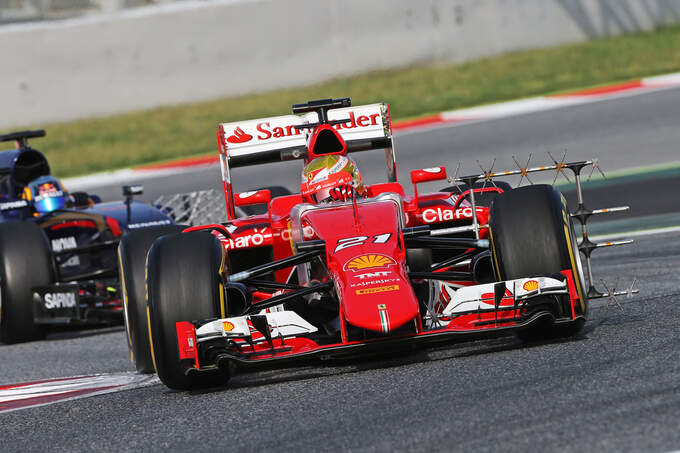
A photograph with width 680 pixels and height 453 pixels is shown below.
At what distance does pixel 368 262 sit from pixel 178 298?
99 cm

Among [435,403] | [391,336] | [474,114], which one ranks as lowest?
[435,403]

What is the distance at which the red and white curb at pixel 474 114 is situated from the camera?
712 inches

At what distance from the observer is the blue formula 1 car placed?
1012 centimetres

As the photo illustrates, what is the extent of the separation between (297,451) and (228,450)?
331 millimetres

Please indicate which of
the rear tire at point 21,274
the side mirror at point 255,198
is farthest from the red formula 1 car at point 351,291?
the rear tire at point 21,274

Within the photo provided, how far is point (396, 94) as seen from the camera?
2055 centimetres

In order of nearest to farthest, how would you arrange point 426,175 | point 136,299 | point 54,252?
1. point 136,299
2. point 426,175
3. point 54,252

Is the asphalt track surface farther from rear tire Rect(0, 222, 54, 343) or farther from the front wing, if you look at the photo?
rear tire Rect(0, 222, 54, 343)

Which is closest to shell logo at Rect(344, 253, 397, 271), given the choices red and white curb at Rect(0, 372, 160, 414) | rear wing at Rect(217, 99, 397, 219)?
red and white curb at Rect(0, 372, 160, 414)

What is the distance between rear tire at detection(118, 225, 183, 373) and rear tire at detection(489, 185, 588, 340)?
7.04ft

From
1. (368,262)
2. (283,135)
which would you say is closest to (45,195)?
(283,135)

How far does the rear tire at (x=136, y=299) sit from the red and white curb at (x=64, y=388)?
13 centimetres

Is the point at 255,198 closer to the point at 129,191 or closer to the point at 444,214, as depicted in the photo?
the point at 444,214

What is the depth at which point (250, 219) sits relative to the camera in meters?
8.09
